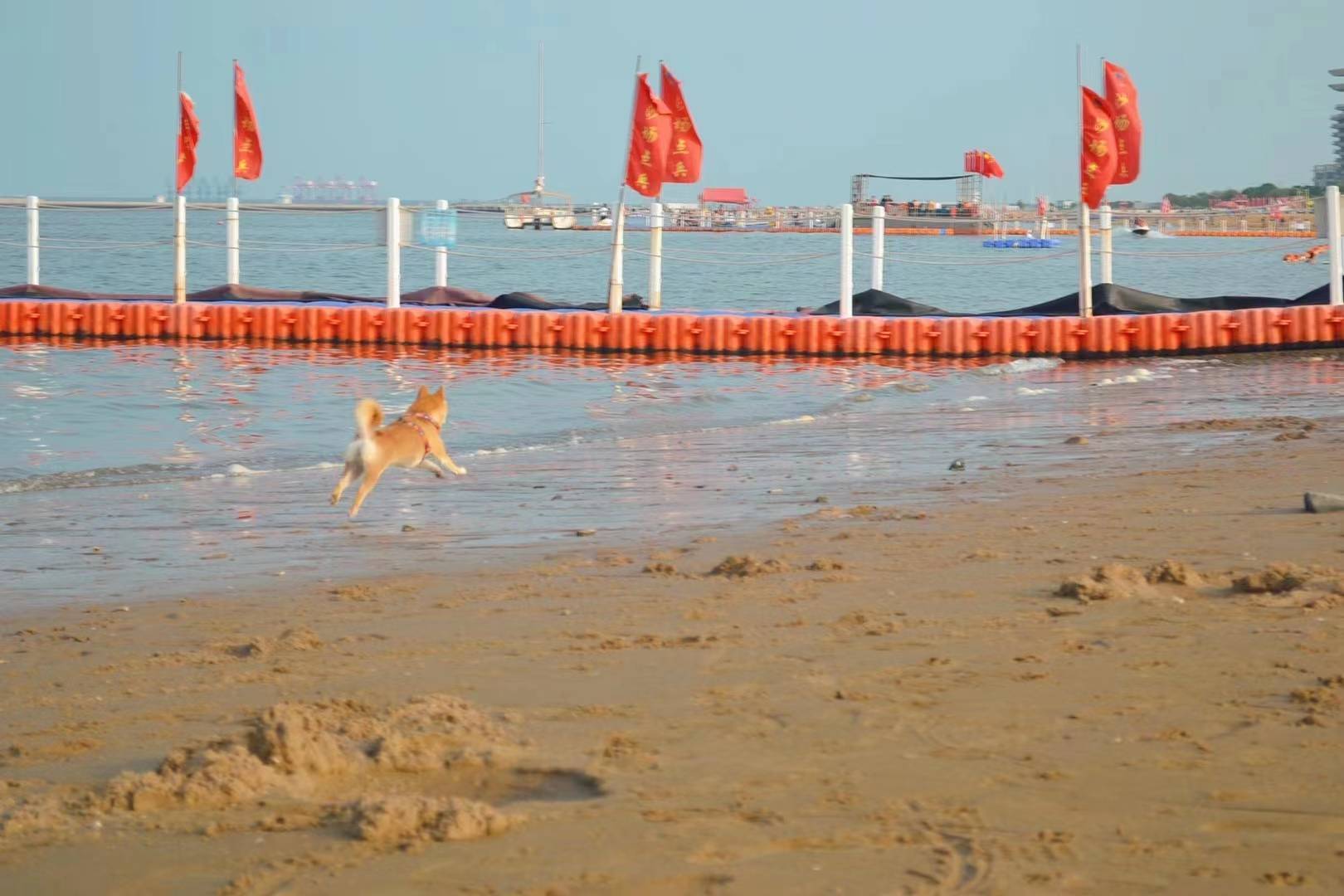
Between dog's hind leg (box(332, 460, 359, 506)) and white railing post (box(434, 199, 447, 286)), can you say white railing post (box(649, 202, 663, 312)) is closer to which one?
white railing post (box(434, 199, 447, 286))

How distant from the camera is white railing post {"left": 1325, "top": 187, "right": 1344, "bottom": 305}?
63.9 ft

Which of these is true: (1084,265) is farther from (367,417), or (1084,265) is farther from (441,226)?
(367,417)

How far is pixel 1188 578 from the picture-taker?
20.4ft

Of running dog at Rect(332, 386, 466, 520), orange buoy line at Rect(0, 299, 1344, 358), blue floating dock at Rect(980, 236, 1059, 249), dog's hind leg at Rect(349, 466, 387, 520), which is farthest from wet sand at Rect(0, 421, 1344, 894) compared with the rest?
blue floating dock at Rect(980, 236, 1059, 249)

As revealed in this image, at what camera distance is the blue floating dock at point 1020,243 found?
84.9 meters

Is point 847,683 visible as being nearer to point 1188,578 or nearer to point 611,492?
point 1188,578

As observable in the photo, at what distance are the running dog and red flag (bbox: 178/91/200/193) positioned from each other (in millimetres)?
15014

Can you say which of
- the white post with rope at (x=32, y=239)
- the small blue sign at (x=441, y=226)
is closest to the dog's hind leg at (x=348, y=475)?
the small blue sign at (x=441, y=226)

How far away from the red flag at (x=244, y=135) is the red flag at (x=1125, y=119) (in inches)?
501

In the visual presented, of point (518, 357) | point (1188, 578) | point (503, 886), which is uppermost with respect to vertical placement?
point (518, 357)

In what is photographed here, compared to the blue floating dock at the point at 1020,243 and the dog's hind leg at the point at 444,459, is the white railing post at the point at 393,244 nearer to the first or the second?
the dog's hind leg at the point at 444,459

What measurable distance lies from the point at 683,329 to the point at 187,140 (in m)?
8.82

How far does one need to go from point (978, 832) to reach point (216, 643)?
10.9 ft

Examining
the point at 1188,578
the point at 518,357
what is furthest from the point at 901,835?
the point at 518,357
